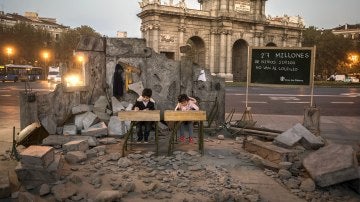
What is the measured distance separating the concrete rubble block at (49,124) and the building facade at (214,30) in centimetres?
3456

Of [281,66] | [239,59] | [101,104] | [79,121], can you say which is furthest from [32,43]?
[281,66]

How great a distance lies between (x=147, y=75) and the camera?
35.2 ft

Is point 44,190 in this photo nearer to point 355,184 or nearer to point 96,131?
point 96,131

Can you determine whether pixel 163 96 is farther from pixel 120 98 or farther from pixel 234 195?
pixel 234 195

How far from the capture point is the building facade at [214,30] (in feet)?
143

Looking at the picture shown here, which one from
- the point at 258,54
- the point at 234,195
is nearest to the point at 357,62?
the point at 258,54

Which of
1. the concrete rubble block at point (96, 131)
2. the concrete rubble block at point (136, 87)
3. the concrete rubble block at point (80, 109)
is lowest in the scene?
the concrete rubble block at point (96, 131)

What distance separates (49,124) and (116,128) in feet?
6.25

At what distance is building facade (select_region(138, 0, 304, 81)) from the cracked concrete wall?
32304 mm

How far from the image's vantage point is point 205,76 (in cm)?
1078

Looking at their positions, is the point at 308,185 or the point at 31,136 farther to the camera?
the point at 31,136

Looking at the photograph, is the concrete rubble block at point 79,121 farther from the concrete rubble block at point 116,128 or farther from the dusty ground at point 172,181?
the dusty ground at point 172,181

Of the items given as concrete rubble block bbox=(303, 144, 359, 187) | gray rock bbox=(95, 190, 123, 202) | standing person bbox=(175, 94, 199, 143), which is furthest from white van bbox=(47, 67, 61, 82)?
concrete rubble block bbox=(303, 144, 359, 187)

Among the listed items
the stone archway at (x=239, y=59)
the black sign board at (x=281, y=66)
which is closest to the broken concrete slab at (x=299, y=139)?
the black sign board at (x=281, y=66)
